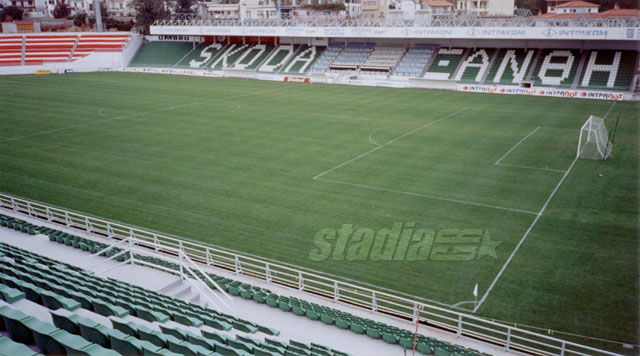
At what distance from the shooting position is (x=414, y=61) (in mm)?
58281

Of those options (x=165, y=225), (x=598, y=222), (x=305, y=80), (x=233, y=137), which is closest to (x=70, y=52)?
(x=305, y=80)

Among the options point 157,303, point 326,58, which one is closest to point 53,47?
point 326,58

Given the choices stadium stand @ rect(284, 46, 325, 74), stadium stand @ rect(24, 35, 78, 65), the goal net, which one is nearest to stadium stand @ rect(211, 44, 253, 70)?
stadium stand @ rect(284, 46, 325, 74)

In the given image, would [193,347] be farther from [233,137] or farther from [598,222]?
[233,137]

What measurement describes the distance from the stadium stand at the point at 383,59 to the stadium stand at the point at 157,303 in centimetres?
4944

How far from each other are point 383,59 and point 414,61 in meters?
4.08

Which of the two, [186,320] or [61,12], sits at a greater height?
[61,12]

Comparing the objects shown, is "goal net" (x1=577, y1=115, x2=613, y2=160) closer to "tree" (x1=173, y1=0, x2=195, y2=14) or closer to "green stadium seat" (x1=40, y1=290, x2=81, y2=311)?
"green stadium seat" (x1=40, y1=290, x2=81, y2=311)

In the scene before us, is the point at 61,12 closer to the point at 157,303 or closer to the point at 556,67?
the point at 556,67

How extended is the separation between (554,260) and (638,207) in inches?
266

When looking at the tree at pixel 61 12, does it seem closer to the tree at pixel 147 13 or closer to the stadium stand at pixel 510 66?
the tree at pixel 147 13

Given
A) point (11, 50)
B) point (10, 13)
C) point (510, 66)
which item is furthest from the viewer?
point (10, 13)

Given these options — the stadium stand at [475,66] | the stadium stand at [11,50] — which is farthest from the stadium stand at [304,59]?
the stadium stand at [11,50]

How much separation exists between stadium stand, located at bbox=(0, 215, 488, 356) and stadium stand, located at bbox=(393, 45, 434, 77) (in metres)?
47.7
